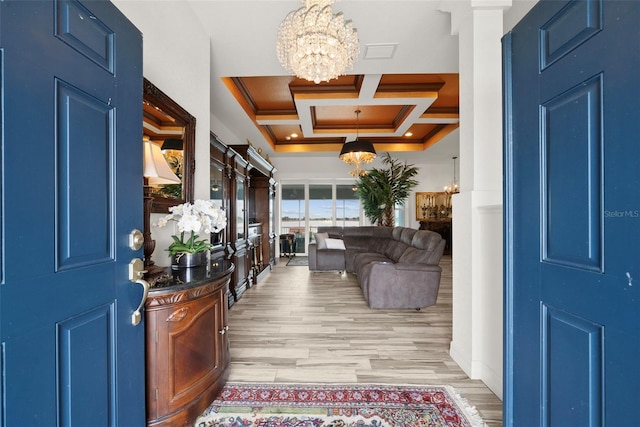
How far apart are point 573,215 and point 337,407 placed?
1628mm

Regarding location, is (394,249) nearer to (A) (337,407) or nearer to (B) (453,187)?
(A) (337,407)

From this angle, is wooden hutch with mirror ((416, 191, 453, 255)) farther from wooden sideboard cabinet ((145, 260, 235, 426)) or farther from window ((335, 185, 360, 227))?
wooden sideboard cabinet ((145, 260, 235, 426))

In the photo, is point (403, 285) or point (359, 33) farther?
point (403, 285)

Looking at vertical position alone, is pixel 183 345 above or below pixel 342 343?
above

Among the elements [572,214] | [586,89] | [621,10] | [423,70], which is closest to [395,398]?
[572,214]

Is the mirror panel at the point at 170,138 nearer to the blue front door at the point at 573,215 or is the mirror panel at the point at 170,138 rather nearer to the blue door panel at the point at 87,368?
the blue door panel at the point at 87,368

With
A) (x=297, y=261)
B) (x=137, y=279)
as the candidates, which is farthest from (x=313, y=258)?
(x=137, y=279)

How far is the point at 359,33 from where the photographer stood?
2.78m

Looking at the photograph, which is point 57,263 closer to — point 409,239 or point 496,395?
point 496,395

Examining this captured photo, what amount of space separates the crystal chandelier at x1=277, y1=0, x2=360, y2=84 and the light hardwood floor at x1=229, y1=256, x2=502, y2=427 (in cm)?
235

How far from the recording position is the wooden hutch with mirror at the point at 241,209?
11.7 feet

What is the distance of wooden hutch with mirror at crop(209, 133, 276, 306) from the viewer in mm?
3562

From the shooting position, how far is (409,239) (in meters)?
4.58

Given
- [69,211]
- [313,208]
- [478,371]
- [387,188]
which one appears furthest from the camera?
[313,208]
